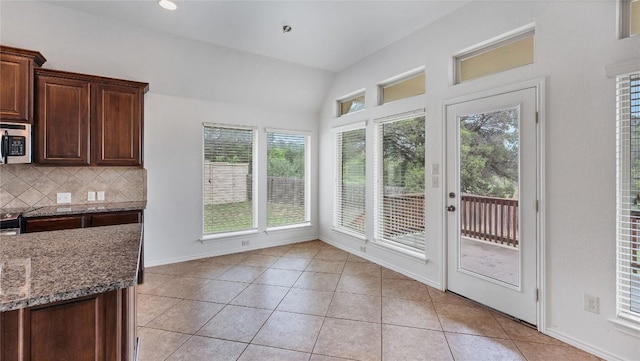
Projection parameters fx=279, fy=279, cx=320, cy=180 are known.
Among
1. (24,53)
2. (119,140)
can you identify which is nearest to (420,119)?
(119,140)

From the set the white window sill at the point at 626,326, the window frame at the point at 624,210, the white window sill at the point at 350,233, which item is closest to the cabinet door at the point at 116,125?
the white window sill at the point at 350,233

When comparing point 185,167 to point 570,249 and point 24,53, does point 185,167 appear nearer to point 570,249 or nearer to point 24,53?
point 24,53

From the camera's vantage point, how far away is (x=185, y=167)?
168 inches

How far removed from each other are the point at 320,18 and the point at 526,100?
2.23 metres

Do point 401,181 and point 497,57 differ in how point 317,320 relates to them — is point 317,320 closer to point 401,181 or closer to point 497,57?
point 401,181

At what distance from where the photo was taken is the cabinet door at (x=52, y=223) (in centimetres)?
279

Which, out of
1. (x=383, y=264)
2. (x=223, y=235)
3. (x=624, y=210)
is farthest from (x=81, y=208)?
(x=624, y=210)

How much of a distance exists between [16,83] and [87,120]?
63cm

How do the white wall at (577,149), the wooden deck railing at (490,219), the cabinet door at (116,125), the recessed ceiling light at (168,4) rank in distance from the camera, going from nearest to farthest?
the white wall at (577,149) < the wooden deck railing at (490,219) < the recessed ceiling light at (168,4) < the cabinet door at (116,125)

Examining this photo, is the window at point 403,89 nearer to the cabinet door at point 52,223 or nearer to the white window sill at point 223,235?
the white window sill at point 223,235

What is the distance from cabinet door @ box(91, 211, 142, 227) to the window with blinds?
4.55 metres

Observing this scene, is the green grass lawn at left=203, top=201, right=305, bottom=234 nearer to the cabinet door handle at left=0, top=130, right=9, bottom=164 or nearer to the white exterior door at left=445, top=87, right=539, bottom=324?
the cabinet door handle at left=0, top=130, right=9, bottom=164

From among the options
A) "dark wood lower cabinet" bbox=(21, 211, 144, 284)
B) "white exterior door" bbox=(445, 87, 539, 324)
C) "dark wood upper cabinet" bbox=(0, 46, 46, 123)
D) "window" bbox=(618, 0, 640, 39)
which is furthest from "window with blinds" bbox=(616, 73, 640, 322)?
"dark wood upper cabinet" bbox=(0, 46, 46, 123)

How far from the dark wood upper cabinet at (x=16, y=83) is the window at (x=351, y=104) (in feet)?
13.0
